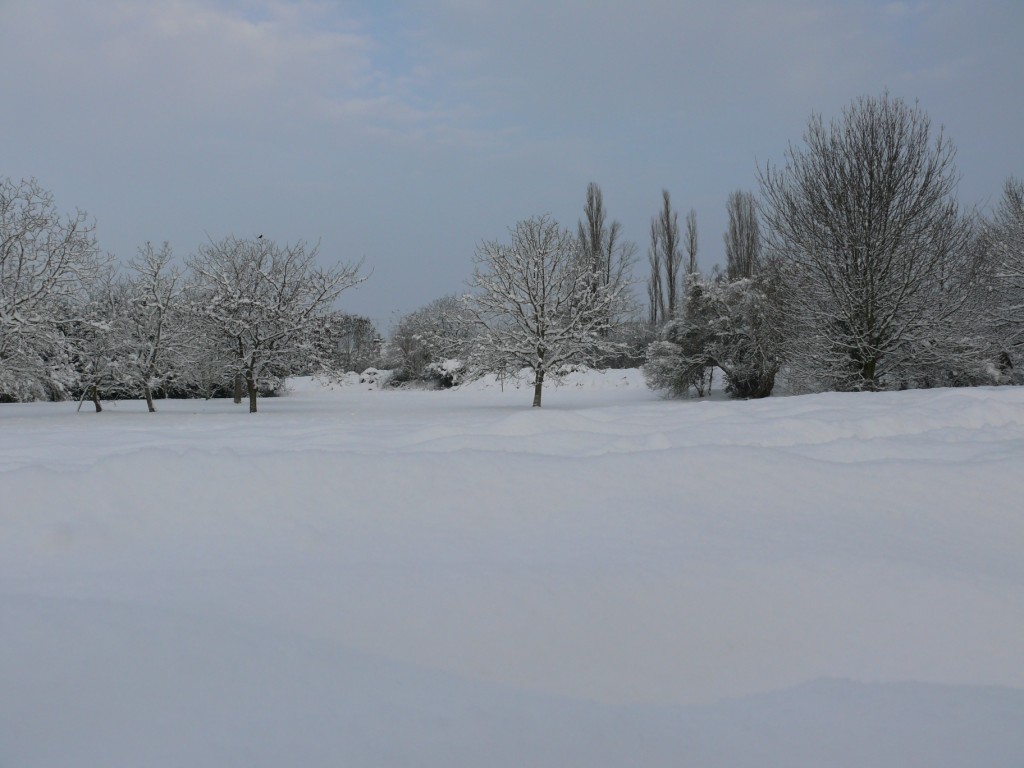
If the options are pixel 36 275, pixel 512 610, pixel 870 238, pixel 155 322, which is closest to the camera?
pixel 512 610

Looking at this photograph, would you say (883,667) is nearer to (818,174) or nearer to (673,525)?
(673,525)

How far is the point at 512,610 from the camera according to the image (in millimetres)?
1831

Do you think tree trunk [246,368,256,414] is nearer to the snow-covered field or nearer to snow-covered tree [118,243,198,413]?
snow-covered tree [118,243,198,413]

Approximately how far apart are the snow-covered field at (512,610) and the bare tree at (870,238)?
32.5 feet

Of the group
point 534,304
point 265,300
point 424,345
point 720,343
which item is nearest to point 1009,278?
point 720,343

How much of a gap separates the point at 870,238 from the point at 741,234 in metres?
21.8

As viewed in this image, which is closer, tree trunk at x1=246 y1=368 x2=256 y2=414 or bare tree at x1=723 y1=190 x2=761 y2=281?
tree trunk at x1=246 y1=368 x2=256 y2=414

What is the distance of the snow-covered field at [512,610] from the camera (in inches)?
51.9

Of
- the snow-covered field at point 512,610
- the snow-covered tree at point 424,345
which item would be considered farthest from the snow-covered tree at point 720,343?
the snow-covered field at point 512,610

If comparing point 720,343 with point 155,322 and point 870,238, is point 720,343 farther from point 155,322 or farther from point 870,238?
point 155,322

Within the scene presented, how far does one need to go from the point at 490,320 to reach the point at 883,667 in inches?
657

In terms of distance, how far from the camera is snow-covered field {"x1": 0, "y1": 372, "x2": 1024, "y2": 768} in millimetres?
1317

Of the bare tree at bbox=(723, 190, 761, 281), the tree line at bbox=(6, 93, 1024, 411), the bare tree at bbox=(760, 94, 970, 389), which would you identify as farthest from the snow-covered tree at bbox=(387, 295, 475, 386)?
the bare tree at bbox=(760, 94, 970, 389)

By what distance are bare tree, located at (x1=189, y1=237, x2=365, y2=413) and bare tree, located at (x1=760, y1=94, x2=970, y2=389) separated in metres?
12.7
